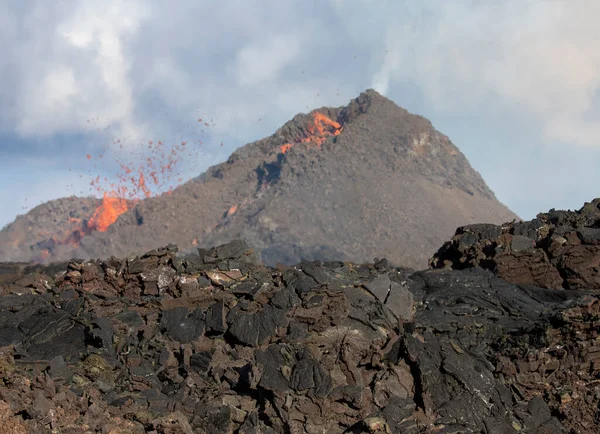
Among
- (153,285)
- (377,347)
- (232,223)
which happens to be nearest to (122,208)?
(232,223)

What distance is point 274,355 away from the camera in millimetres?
11375

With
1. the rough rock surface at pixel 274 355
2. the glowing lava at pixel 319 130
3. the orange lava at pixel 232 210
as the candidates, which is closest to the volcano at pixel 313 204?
the glowing lava at pixel 319 130

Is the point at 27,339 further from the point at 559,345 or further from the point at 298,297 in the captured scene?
the point at 559,345

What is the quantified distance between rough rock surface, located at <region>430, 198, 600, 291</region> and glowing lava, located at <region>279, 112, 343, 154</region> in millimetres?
64499

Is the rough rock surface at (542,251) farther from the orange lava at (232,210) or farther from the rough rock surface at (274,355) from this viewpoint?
the orange lava at (232,210)

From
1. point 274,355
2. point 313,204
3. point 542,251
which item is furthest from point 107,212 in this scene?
point 274,355

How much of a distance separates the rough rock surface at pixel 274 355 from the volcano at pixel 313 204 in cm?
4302

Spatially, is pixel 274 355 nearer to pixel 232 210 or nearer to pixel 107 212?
pixel 232 210

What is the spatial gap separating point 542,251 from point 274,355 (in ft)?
37.6

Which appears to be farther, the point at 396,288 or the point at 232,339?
the point at 396,288

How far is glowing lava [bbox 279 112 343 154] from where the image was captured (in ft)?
283

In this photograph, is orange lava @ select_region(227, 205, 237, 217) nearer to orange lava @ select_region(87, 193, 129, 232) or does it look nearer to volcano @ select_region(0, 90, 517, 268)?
volcano @ select_region(0, 90, 517, 268)

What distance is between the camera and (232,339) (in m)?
13.1

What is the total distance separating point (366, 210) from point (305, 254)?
1259 cm
